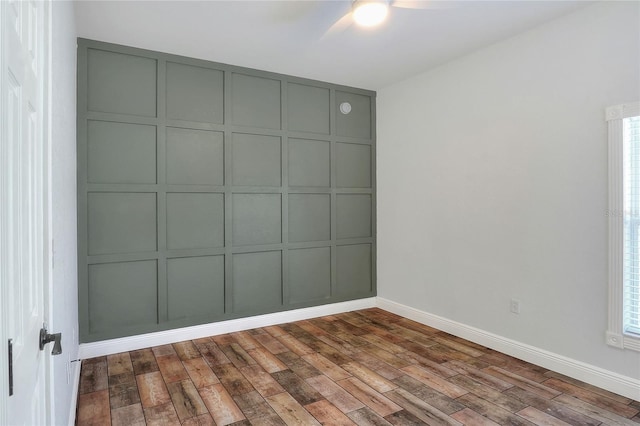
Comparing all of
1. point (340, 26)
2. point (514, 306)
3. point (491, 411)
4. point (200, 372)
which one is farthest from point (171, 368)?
point (340, 26)

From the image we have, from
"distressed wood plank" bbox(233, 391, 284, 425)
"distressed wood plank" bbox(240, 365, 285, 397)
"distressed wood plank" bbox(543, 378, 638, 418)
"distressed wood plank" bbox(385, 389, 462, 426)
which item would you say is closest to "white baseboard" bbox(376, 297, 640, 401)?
"distressed wood plank" bbox(543, 378, 638, 418)

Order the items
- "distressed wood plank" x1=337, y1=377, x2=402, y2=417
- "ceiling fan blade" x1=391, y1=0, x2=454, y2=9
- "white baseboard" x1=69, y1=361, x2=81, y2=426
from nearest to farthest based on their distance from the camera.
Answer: "white baseboard" x1=69, y1=361, x2=81, y2=426 < "distressed wood plank" x1=337, y1=377, x2=402, y2=417 < "ceiling fan blade" x1=391, y1=0, x2=454, y2=9

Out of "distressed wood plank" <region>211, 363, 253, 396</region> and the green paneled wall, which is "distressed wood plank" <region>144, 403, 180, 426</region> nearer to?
"distressed wood plank" <region>211, 363, 253, 396</region>

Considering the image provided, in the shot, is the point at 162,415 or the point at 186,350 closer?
the point at 162,415

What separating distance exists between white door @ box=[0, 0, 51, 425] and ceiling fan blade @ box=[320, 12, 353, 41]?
2105mm

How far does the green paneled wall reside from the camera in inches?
131

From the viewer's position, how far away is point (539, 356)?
122 inches

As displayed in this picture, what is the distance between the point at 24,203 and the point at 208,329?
9.96ft

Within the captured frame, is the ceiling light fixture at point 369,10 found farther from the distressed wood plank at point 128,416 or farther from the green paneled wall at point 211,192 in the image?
the distressed wood plank at point 128,416

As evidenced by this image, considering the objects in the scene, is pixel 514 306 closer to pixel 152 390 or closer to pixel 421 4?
pixel 421 4

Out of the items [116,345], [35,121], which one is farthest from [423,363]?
[35,121]

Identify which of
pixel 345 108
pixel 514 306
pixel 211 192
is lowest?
pixel 514 306

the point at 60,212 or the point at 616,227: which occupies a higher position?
the point at 60,212

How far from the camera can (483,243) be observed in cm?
356
